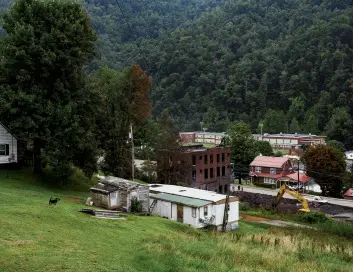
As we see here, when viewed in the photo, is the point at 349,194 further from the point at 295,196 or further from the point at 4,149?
the point at 4,149

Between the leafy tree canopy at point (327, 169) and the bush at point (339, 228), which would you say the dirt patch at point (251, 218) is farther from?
the leafy tree canopy at point (327, 169)

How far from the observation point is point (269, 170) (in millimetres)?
77250

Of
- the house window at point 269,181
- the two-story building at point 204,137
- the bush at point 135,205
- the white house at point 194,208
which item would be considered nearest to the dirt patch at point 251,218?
the white house at point 194,208

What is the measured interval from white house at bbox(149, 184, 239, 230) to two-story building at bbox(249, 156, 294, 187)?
45.3 meters

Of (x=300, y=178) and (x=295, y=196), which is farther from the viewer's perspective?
(x=300, y=178)

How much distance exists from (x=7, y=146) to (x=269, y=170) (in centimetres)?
5173

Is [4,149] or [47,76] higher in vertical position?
[47,76]

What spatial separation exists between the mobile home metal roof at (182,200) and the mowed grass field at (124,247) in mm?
3094

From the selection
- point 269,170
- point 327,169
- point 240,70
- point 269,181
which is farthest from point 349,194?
point 240,70

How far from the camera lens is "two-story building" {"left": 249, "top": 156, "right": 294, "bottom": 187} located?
7675cm

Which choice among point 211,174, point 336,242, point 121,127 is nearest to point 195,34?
point 211,174

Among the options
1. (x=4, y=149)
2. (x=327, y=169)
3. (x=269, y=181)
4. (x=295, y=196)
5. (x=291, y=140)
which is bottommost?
(x=269, y=181)

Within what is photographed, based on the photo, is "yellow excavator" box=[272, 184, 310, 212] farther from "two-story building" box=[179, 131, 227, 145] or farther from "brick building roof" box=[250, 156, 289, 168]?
"two-story building" box=[179, 131, 227, 145]

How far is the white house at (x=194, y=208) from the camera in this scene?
99.8 feet
